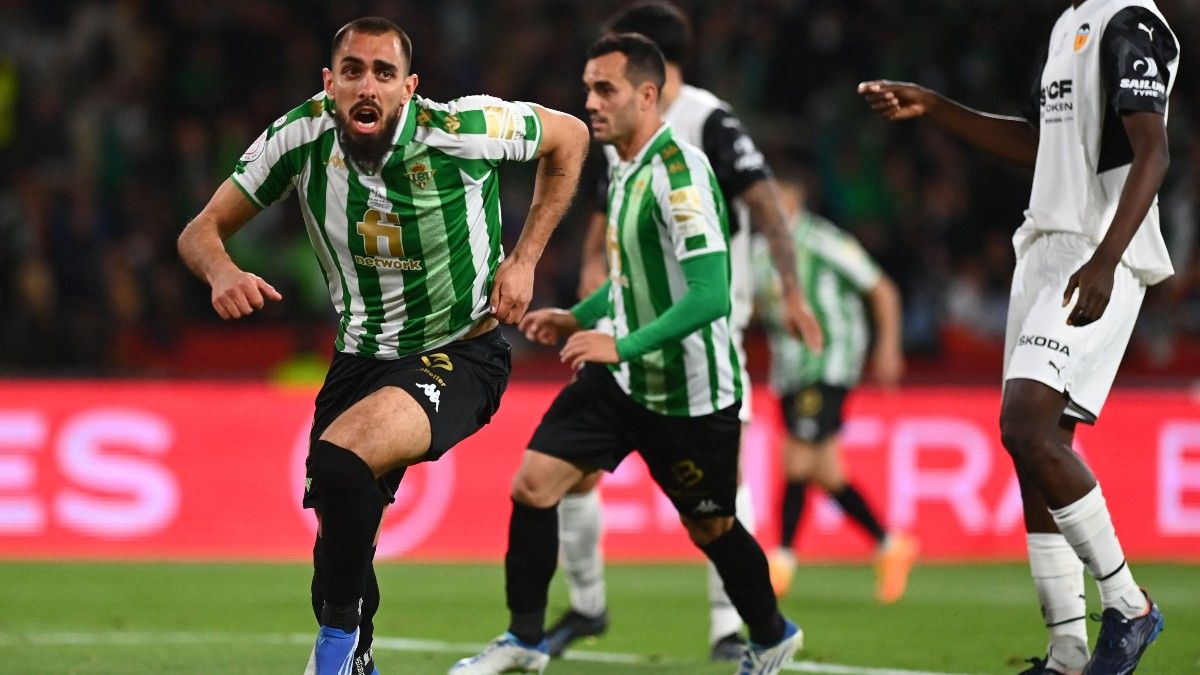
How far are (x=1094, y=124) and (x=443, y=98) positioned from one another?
10.5 metres

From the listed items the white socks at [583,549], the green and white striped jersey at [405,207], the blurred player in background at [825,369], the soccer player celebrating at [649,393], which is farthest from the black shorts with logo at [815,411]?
the green and white striped jersey at [405,207]

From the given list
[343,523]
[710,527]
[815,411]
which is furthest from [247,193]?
[815,411]

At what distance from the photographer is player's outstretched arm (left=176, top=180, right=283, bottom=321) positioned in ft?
15.2

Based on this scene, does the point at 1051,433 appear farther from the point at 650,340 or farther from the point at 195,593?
the point at 195,593

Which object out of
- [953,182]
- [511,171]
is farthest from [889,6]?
[511,171]

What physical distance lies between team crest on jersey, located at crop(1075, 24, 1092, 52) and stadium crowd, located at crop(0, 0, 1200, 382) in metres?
7.28

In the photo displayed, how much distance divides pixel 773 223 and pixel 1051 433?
6.81 feet

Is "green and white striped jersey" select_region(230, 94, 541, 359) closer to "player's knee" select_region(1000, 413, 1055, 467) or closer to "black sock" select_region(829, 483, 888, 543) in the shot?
"player's knee" select_region(1000, 413, 1055, 467)

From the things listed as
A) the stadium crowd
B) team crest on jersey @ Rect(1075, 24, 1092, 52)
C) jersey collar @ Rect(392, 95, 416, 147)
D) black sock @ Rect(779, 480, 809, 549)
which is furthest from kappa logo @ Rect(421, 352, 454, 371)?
the stadium crowd

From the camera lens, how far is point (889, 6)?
1622 cm

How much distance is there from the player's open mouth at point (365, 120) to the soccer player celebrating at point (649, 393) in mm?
1110

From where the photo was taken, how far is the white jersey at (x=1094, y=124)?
→ 196 inches

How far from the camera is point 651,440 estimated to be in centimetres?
585

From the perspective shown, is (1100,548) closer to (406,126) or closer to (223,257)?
(406,126)
